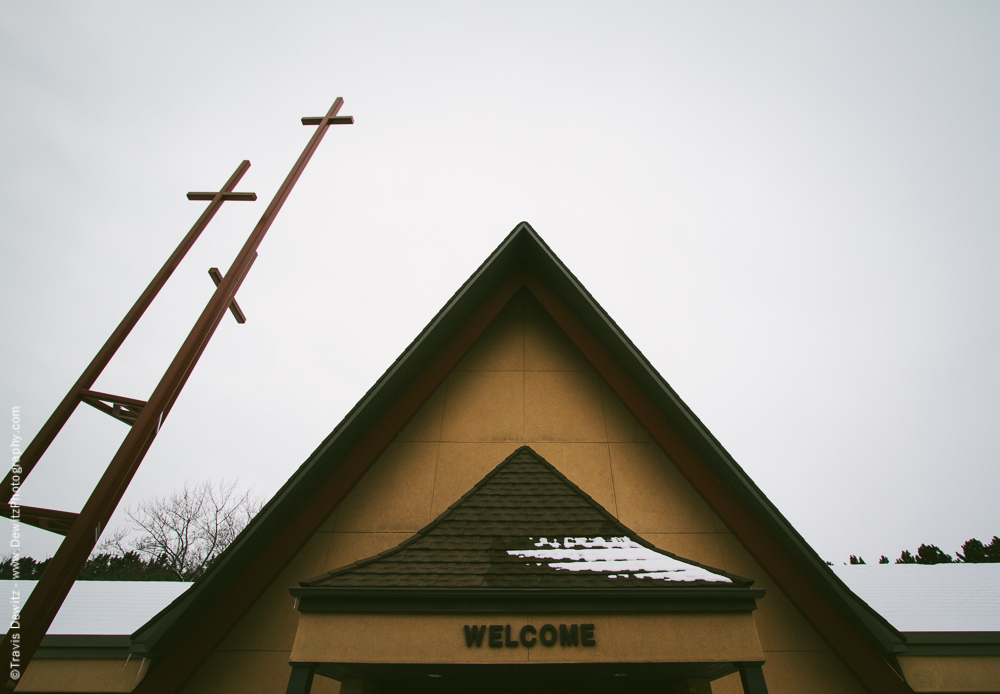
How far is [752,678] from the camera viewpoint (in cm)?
451

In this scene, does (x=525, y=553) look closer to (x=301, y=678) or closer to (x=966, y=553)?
(x=301, y=678)

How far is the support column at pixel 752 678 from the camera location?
445 cm

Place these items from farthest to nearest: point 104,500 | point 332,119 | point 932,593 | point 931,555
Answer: point 931,555 → point 332,119 → point 932,593 → point 104,500

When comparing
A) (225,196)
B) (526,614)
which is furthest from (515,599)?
(225,196)

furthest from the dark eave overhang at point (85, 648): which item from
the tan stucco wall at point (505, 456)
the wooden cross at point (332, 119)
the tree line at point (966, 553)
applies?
the tree line at point (966, 553)

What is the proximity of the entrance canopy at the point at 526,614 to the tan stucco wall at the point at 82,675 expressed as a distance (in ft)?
8.56

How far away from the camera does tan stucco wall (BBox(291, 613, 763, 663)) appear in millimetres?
4469

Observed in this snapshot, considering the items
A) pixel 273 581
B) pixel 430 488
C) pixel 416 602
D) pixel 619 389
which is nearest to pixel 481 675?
Result: pixel 416 602

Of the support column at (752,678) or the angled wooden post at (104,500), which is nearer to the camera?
the angled wooden post at (104,500)

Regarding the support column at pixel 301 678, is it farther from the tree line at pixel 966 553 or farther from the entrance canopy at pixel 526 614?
the tree line at pixel 966 553

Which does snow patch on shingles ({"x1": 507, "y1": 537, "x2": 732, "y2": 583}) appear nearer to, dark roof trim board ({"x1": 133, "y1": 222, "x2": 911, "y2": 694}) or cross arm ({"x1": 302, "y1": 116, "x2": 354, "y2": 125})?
dark roof trim board ({"x1": 133, "y1": 222, "x2": 911, "y2": 694})

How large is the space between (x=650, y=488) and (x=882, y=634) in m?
3.04

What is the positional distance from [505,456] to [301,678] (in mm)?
3913

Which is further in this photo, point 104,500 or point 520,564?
point 520,564
